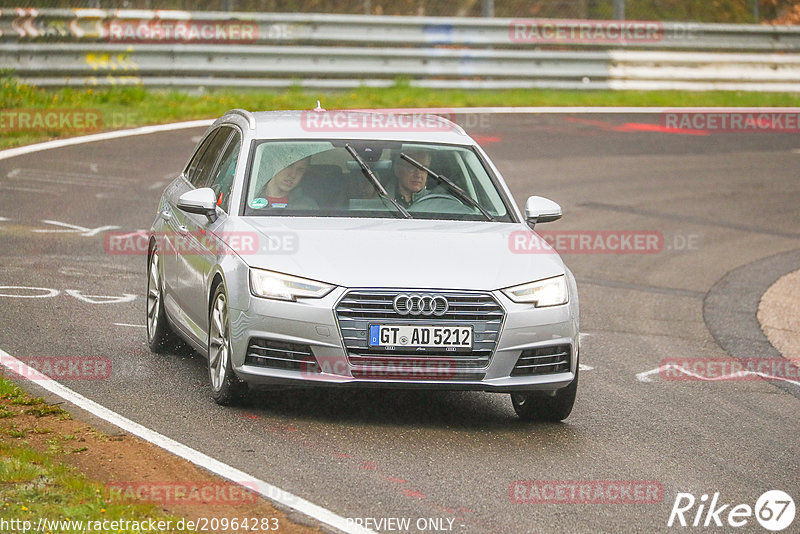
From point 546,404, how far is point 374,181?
179cm

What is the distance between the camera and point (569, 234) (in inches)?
604

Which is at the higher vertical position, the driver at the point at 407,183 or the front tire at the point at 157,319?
Answer: the driver at the point at 407,183

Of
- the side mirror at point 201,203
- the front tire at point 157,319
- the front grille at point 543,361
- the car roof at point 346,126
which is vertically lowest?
the front tire at point 157,319

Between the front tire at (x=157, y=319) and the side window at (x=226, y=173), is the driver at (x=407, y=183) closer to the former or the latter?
the side window at (x=226, y=173)

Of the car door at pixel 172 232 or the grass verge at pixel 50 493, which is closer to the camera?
the grass verge at pixel 50 493

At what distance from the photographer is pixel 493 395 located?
8.89 metres

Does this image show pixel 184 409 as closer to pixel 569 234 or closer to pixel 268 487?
pixel 268 487

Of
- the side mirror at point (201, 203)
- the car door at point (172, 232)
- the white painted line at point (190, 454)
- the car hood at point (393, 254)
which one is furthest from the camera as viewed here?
the car door at point (172, 232)

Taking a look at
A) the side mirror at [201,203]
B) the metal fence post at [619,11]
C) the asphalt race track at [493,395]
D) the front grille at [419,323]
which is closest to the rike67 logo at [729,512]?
the asphalt race track at [493,395]

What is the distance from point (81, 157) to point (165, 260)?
28.6ft

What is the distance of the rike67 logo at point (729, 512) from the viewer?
6227 mm

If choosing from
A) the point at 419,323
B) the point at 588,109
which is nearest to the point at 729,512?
the point at 419,323

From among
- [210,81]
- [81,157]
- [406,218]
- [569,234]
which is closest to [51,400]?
[406,218]

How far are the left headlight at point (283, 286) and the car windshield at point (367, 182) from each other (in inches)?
34.3
